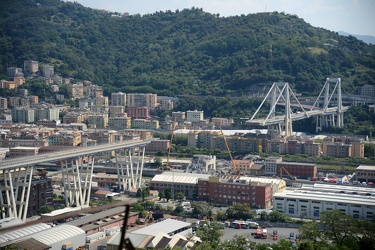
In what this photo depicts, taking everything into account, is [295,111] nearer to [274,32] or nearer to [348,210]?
[274,32]

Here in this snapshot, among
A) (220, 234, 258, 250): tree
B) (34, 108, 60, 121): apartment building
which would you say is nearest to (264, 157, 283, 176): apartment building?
(220, 234, 258, 250): tree

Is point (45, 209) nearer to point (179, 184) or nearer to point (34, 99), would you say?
point (179, 184)

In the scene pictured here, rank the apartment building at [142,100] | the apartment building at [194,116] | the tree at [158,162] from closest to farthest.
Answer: the tree at [158,162], the apartment building at [194,116], the apartment building at [142,100]

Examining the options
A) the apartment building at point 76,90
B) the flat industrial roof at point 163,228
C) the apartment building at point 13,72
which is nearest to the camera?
the flat industrial roof at point 163,228

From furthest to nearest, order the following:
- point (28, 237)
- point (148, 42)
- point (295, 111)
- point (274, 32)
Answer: point (148, 42), point (274, 32), point (295, 111), point (28, 237)

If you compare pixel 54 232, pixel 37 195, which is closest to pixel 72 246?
pixel 54 232

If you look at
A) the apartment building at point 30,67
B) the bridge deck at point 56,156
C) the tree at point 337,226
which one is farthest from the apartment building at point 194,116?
the tree at point 337,226

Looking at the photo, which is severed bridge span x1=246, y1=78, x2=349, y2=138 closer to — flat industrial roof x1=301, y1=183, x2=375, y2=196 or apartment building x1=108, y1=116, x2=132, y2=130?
apartment building x1=108, y1=116, x2=132, y2=130

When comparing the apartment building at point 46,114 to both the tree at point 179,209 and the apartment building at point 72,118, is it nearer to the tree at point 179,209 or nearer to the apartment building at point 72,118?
the apartment building at point 72,118
